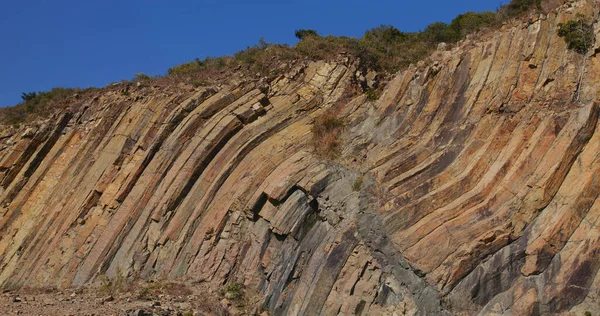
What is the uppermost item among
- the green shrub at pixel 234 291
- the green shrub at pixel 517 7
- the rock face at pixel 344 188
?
the green shrub at pixel 517 7

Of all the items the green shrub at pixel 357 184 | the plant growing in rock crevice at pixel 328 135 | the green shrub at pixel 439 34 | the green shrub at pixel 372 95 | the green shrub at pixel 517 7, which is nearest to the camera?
the green shrub at pixel 357 184

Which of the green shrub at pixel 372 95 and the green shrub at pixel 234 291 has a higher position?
the green shrub at pixel 372 95

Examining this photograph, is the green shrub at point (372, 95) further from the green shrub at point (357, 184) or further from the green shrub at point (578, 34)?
the green shrub at point (578, 34)

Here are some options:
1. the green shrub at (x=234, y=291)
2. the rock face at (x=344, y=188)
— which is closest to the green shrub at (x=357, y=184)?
the rock face at (x=344, y=188)

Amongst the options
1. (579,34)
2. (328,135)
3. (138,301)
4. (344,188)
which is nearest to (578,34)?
(579,34)

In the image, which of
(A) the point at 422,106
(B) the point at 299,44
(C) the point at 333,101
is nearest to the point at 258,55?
(B) the point at 299,44

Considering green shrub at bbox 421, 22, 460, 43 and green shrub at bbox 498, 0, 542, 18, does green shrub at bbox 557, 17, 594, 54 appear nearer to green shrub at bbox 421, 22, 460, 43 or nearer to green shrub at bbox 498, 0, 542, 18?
green shrub at bbox 498, 0, 542, 18

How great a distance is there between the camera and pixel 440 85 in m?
19.4

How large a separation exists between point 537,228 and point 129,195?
14.1 metres

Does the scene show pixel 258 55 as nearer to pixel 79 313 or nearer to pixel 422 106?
pixel 422 106

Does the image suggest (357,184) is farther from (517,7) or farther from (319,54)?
(517,7)

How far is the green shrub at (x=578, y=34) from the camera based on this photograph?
1744cm

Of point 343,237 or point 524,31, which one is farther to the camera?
point 524,31

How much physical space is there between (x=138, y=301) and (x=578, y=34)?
16.0m
